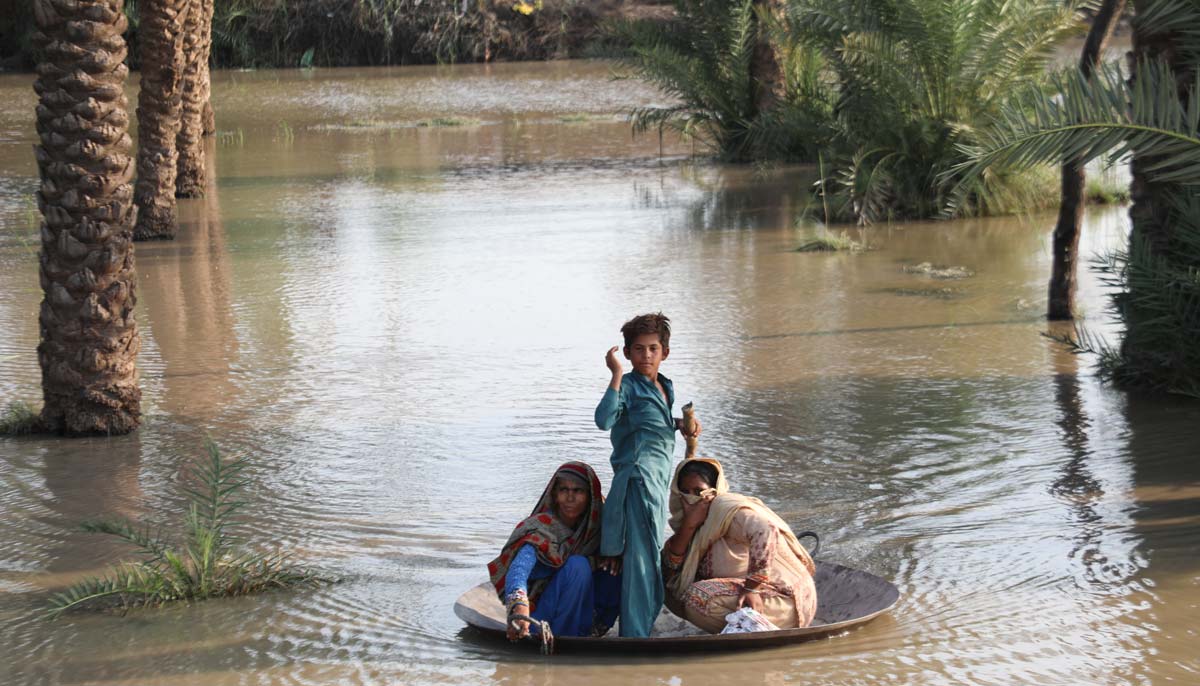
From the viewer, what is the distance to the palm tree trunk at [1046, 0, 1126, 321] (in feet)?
28.9

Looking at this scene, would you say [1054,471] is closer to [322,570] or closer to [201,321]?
[322,570]

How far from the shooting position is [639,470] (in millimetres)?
4824

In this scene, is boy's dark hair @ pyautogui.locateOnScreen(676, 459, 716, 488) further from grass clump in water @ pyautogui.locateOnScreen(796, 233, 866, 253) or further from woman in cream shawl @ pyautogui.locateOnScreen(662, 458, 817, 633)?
grass clump in water @ pyautogui.locateOnScreen(796, 233, 866, 253)

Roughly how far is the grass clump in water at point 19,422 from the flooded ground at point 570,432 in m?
0.22

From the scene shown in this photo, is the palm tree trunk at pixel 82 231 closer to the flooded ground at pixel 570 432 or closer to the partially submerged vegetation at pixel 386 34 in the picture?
the flooded ground at pixel 570 432

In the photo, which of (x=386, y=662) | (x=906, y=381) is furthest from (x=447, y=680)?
(x=906, y=381)

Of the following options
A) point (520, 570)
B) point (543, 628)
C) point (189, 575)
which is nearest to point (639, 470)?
point (520, 570)

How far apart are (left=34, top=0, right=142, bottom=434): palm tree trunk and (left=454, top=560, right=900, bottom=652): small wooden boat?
3514 millimetres

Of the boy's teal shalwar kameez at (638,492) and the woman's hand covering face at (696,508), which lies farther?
the woman's hand covering face at (696,508)

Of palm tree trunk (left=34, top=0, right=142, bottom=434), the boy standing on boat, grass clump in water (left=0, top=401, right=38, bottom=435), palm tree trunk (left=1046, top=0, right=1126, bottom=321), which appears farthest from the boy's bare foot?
palm tree trunk (left=1046, top=0, right=1126, bottom=321)

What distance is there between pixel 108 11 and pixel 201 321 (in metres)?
3.15

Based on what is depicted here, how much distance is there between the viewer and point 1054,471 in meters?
6.57

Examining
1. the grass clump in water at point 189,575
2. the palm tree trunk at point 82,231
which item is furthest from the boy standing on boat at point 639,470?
the palm tree trunk at point 82,231

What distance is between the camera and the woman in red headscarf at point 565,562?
189 inches
